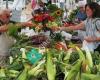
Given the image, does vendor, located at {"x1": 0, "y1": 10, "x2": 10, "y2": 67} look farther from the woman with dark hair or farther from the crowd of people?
the woman with dark hair

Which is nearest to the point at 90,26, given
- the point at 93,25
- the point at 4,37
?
the point at 93,25

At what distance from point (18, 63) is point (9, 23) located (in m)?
2.22

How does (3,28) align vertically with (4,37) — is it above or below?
above

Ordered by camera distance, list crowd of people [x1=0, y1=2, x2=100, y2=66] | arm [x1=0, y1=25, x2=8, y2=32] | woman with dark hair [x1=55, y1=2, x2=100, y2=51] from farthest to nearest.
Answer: woman with dark hair [x1=55, y1=2, x2=100, y2=51] < crowd of people [x1=0, y1=2, x2=100, y2=66] < arm [x1=0, y1=25, x2=8, y2=32]

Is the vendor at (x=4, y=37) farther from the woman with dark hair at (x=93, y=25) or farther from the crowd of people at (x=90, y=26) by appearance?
the woman with dark hair at (x=93, y=25)

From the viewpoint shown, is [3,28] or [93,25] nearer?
[3,28]

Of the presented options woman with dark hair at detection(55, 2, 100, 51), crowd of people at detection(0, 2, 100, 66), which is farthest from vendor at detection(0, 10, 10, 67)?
woman with dark hair at detection(55, 2, 100, 51)

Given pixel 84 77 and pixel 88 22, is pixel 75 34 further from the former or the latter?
pixel 84 77

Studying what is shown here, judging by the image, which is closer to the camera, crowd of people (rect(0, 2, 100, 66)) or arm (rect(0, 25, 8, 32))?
arm (rect(0, 25, 8, 32))

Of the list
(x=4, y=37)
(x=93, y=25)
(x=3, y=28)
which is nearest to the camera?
(x=3, y=28)

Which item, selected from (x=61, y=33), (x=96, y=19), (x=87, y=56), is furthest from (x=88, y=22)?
(x=87, y=56)

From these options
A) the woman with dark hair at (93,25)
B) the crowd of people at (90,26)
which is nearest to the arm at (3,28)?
the crowd of people at (90,26)

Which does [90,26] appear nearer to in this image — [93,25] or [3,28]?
[93,25]

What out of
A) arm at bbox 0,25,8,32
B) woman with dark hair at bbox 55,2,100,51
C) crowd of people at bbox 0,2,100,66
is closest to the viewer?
arm at bbox 0,25,8,32
